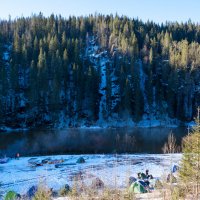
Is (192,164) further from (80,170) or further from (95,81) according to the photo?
(95,81)

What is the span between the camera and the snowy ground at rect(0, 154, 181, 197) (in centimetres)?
2839

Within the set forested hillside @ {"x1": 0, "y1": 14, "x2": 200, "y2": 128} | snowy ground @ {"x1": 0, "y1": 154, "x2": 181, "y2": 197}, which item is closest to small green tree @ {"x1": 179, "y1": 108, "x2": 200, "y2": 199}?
snowy ground @ {"x1": 0, "y1": 154, "x2": 181, "y2": 197}

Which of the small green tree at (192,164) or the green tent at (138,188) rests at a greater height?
the small green tree at (192,164)

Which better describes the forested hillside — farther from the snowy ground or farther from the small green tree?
the small green tree

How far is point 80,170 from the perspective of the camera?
33.0 metres

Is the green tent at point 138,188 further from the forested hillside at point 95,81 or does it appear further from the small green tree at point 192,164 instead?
the forested hillside at point 95,81

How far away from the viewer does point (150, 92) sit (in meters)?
96.1

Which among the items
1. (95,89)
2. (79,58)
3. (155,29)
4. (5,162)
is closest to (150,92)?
(95,89)

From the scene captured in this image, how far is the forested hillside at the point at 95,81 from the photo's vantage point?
8794 centimetres

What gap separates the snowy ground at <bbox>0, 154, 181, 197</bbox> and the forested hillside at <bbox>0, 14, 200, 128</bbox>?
46.7 m

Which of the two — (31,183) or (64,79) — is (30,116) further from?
(31,183)

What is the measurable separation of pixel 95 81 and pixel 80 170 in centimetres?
6274

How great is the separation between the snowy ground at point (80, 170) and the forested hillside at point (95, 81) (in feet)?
153

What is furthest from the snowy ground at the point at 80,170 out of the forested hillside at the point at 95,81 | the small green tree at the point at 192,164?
the forested hillside at the point at 95,81
